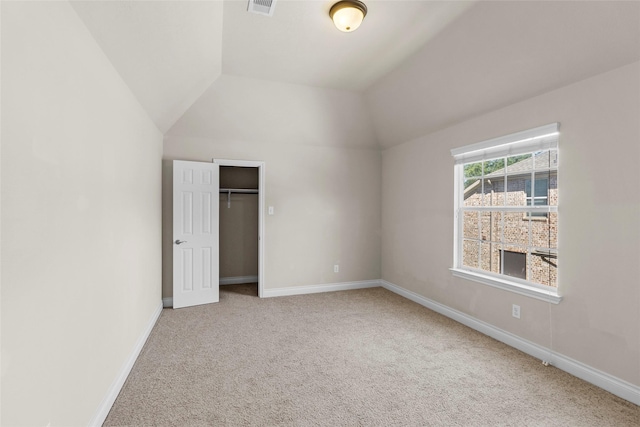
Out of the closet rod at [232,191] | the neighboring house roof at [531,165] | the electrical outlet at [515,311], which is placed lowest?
the electrical outlet at [515,311]

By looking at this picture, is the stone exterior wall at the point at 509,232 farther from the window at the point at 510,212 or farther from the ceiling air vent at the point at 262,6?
the ceiling air vent at the point at 262,6

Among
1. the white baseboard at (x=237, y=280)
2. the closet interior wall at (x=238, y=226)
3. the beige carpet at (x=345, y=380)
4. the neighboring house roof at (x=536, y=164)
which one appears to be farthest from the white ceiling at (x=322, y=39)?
the white baseboard at (x=237, y=280)

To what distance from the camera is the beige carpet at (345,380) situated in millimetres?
2080

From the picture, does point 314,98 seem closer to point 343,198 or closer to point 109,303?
point 343,198

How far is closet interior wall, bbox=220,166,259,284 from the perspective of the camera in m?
5.68

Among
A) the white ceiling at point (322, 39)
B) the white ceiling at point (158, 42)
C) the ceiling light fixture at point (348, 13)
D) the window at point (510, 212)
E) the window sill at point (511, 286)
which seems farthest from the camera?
the window at point (510, 212)

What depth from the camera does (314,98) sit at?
4.41 m

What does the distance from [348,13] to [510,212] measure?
2430 mm

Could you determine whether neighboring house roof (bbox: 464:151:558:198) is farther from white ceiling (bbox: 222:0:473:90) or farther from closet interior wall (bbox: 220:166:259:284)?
A: closet interior wall (bbox: 220:166:259:284)

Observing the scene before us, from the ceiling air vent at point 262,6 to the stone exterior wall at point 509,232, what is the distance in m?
2.73

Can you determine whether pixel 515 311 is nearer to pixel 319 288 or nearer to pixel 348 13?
pixel 319 288

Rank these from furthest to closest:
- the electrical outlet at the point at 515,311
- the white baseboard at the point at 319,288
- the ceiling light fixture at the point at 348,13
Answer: the white baseboard at the point at 319,288, the electrical outlet at the point at 515,311, the ceiling light fixture at the point at 348,13

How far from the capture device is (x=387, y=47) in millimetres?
3242

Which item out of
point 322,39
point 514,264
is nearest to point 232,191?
point 322,39
